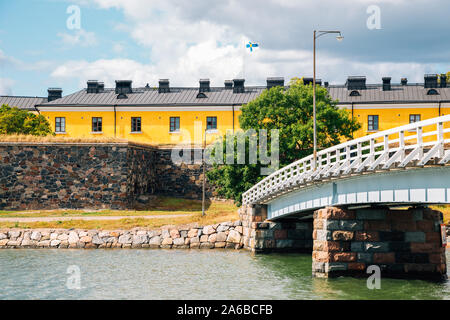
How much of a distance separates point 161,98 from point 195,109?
4196 mm

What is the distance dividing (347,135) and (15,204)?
26.8 meters

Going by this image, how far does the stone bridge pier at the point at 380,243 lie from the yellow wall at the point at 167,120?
113ft

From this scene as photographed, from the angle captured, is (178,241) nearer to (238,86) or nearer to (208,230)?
(208,230)

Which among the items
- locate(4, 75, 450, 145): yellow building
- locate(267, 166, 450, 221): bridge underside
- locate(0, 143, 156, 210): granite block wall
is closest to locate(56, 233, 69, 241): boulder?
locate(0, 143, 156, 210): granite block wall

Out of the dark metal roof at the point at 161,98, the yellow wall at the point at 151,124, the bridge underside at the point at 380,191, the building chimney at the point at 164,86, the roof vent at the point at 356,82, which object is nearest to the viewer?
the bridge underside at the point at 380,191

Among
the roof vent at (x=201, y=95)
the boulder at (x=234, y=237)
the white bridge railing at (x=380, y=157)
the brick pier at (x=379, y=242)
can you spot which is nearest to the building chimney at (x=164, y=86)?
the roof vent at (x=201, y=95)

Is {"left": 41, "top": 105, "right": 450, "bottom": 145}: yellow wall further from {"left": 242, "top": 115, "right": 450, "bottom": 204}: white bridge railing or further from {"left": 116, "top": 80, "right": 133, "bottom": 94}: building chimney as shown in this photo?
{"left": 242, "top": 115, "right": 450, "bottom": 204}: white bridge railing

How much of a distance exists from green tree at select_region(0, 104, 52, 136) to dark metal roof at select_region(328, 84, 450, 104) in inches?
1110

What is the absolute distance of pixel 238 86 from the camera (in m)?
64.2

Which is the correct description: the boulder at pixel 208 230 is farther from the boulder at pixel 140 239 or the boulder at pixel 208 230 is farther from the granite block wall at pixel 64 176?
the granite block wall at pixel 64 176

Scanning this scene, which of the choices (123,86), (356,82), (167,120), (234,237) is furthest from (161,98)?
(234,237)

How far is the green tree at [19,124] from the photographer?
5569 centimetres
